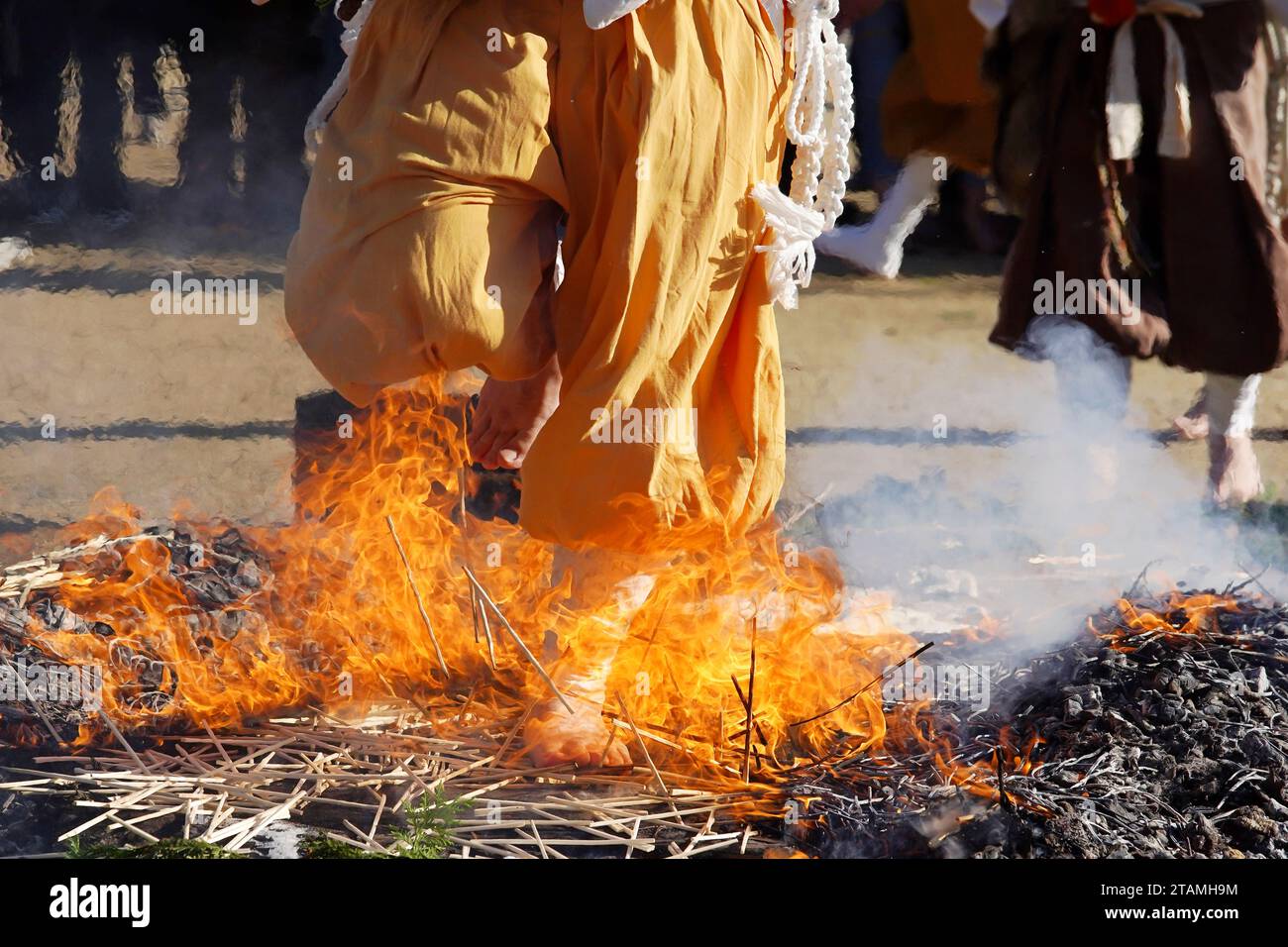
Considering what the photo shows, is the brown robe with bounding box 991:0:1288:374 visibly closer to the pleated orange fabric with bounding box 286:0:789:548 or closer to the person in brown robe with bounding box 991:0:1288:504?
the person in brown robe with bounding box 991:0:1288:504

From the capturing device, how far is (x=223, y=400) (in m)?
5.16

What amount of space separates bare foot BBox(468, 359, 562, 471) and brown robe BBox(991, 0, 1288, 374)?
2049 mm

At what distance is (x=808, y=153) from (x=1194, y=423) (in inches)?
99.9

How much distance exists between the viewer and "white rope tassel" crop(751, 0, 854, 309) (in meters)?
2.98

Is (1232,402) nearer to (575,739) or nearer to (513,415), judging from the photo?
(513,415)

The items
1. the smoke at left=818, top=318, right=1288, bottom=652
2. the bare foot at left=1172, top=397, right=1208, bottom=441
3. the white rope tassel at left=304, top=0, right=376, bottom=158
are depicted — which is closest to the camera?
the white rope tassel at left=304, top=0, right=376, bottom=158

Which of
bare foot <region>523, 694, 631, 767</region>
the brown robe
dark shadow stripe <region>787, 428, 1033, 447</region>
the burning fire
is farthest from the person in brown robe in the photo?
bare foot <region>523, 694, 631, 767</region>

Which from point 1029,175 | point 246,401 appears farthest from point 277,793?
point 1029,175

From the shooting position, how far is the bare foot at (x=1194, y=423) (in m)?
5.14

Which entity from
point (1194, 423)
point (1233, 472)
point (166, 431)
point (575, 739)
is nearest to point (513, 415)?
point (575, 739)

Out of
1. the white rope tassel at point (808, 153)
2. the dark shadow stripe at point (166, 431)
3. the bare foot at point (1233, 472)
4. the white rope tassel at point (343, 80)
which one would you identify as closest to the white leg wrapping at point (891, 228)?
the bare foot at point (1233, 472)

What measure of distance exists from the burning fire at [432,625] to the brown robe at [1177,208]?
1.38 metres

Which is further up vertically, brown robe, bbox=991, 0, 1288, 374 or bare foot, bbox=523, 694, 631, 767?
brown robe, bbox=991, 0, 1288, 374
